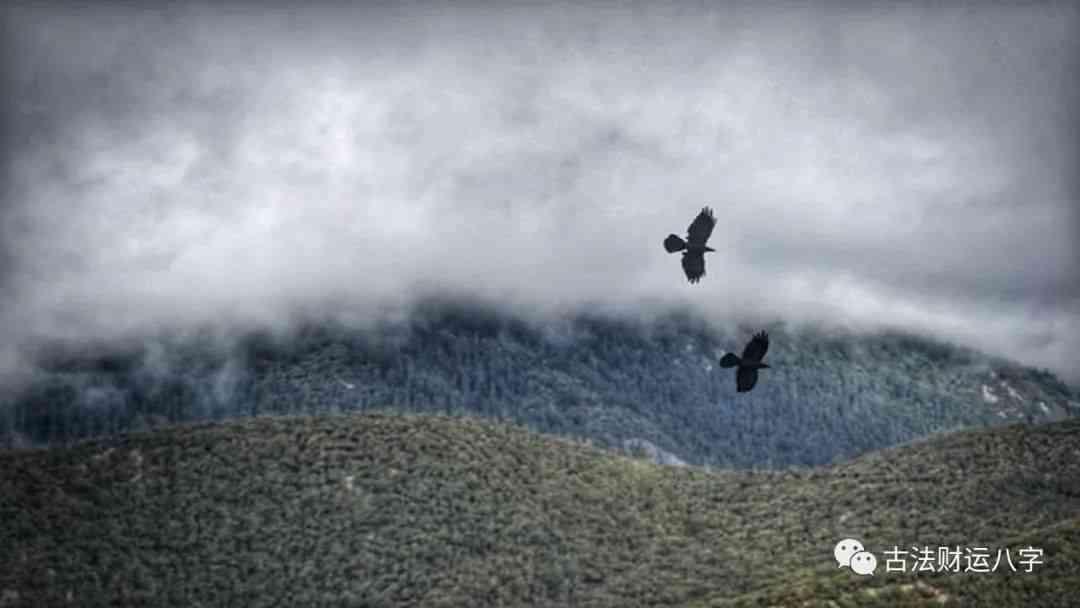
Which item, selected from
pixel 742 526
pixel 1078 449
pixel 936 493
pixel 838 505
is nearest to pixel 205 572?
pixel 742 526

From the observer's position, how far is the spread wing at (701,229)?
144ft

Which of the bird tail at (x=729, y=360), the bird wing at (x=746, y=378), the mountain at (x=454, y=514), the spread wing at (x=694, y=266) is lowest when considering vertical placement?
the mountain at (x=454, y=514)

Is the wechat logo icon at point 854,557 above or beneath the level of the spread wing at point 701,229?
beneath

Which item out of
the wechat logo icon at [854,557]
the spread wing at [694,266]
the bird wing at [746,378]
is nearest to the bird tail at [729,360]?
the bird wing at [746,378]

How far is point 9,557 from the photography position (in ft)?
376

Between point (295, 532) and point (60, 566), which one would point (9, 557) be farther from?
point (295, 532)

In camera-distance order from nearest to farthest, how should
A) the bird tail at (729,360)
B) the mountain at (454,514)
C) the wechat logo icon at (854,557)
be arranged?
the bird tail at (729,360) → the wechat logo icon at (854,557) → the mountain at (454,514)

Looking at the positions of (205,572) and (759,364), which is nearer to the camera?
(759,364)

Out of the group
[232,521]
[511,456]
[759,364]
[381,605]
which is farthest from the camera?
[511,456]

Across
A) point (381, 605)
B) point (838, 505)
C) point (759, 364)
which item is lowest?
point (381, 605)

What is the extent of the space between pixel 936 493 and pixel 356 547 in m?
46.5

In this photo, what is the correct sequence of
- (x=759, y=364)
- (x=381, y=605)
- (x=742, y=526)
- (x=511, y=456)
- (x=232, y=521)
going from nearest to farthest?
(x=759, y=364)
(x=381, y=605)
(x=742, y=526)
(x=232, y=521)
(x=511, y=456)

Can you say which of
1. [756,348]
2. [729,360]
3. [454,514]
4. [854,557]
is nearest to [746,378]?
[756,348]

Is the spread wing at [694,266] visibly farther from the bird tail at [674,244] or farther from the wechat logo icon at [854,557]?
the wechat logo icon at [854,557]
